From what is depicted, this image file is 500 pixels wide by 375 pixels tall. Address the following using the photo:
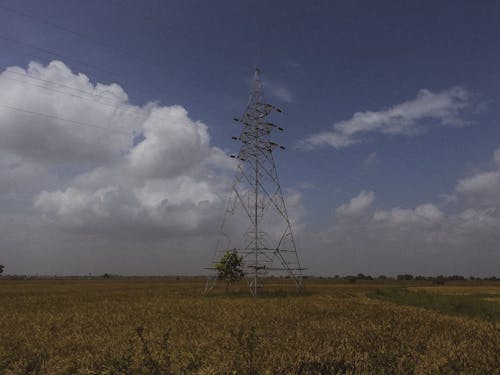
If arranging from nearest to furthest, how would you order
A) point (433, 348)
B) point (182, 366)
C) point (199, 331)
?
point (182, 366) < point (433, 348) < point (199, 331)

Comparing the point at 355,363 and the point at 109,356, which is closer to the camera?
the point at 355,363

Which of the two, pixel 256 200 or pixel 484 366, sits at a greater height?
pixel 256 200

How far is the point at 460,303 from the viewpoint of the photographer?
1341 inches

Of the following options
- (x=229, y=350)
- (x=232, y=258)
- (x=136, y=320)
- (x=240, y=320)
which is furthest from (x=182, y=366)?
(x=232, y=258)

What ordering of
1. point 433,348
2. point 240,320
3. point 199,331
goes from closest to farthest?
1. point 433,348
2. point 199,331
3. point 240,320

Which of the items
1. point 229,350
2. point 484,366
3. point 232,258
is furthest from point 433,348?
point 232,258

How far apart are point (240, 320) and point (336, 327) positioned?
4.95 m

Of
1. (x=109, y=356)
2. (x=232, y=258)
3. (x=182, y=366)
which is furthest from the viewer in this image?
(x=232, y=258)

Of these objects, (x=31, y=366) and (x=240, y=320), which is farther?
(x=240, y=320)

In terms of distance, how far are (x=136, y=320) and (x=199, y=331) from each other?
6300 millimetres

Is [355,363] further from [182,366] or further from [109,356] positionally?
[109,356]

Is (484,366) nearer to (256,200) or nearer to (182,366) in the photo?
(182,366)

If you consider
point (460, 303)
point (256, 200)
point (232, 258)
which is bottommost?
point (460, 303)

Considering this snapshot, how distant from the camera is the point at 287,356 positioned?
26.2ft
